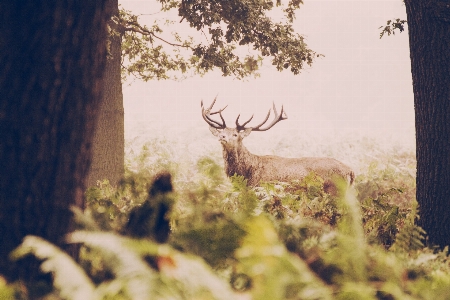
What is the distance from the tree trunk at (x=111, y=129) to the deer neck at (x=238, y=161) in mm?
2242

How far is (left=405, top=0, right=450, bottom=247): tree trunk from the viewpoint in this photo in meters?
3.87

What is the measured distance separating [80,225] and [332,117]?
26.0 meters

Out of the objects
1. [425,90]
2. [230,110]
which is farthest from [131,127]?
[425,90]

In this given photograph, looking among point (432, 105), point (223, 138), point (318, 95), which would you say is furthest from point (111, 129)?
point (318, 95)

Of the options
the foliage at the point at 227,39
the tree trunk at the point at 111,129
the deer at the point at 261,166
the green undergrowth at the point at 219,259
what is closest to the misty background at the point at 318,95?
the foliage at the point at 227,39

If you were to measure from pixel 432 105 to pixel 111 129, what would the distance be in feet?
21.1

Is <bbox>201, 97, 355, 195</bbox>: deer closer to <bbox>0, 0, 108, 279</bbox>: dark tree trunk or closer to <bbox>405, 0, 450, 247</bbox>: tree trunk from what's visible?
<bbox>405, 0, 450, 247</bbox>: tree trunk

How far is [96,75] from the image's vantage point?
2.17m

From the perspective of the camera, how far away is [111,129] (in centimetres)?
923

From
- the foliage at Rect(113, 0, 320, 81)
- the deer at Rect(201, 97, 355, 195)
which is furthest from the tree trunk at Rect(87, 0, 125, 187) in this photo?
the deer at Rect(201, 97, 355, 195)

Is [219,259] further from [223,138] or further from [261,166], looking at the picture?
[261,166]

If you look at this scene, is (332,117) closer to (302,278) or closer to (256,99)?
(256,99)

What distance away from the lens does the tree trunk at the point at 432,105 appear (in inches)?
152

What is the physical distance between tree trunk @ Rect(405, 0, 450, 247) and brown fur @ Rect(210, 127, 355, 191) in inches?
247
